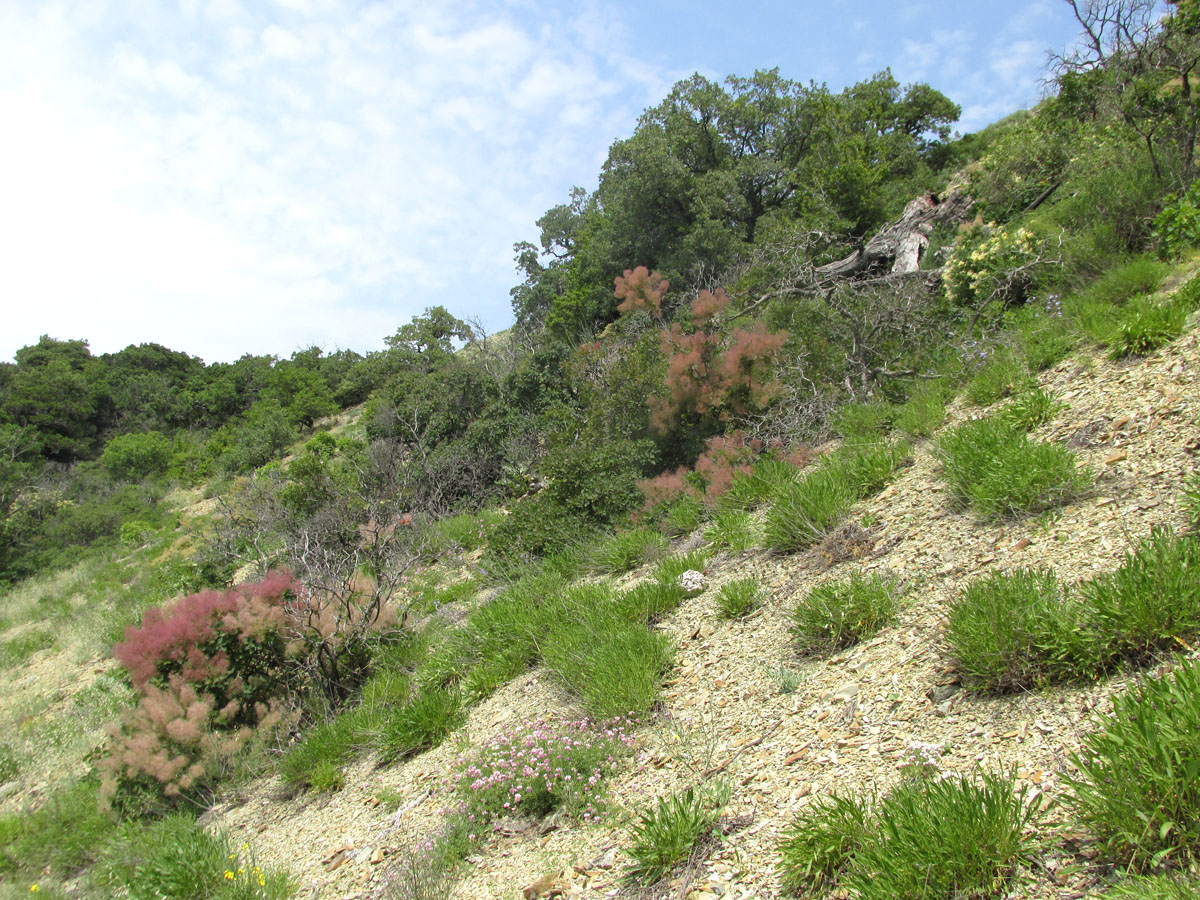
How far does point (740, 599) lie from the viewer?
462 cm

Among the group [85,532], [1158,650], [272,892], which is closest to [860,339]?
[1158,650]

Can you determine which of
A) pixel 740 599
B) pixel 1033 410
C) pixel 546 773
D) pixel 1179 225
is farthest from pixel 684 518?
pixel 1179 225

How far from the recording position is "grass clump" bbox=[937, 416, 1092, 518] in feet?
12.2

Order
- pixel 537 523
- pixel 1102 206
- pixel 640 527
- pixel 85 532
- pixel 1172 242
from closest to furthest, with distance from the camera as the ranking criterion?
pixel 1172 242
pixel 1102 206
pixel 640 527
pixel 537 523
pixel 85 532

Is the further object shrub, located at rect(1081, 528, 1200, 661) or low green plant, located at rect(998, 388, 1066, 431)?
low green plant, located at rect(998, 388, 1066, 431)

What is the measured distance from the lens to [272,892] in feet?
12.1

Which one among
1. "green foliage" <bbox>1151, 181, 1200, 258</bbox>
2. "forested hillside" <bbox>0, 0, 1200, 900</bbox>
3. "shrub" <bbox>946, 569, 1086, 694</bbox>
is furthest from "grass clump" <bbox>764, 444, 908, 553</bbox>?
"green foliage" <bbox>1151, 181, 1200, 258</bbox>

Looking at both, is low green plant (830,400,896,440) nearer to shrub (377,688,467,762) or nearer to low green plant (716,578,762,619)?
low green plant (716,578,762,619)

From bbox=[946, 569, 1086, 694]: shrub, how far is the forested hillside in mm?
16

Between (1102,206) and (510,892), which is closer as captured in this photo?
(510,892)

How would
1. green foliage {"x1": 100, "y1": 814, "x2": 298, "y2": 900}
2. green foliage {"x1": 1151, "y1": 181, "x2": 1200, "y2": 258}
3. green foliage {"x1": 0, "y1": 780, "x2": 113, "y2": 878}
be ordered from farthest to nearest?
green foliage {"x1": 1151, "y1": 181, "x2": 1200, "y2": 258} < green foliage {"x1": 0, "y1": 780, "x2": 113, "y2": 878} < green foliage {"x1": 100, "y1": 814, "x2": 298, "y2": 900}

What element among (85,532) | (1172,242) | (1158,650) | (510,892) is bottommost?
(510,892)

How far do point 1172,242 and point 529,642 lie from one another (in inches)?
271

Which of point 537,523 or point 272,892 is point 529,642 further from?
→ point 537,523
